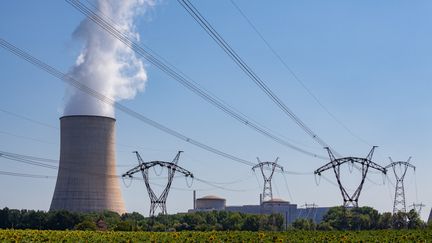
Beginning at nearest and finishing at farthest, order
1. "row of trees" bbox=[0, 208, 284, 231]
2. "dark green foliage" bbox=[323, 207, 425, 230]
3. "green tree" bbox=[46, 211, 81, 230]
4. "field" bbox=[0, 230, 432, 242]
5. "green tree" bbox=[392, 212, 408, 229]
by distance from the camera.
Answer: "field" bbox=[0, 230, 432, 242]
"green tree" bbox=[46, 211, 81, 230]
"row of trees" bbox=[0, 208, 284, 231]
"dark green foliage" bbox=[323, 207, 425, 230]
"green tree" bbox=[392, 212, 408, 229]

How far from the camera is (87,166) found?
218ft

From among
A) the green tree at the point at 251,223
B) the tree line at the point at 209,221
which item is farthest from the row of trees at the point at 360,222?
the green tree at the point at 251,223

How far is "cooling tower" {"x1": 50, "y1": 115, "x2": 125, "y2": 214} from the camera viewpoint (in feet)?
218

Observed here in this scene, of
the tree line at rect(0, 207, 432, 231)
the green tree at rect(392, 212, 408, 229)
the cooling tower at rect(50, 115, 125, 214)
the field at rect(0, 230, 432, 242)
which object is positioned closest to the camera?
the field at rect(0, 230, 432, 242)

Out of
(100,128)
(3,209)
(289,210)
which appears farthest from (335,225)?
(289,210)

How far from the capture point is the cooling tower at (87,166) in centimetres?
6638

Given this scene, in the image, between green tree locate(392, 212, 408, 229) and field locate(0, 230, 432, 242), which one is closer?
field locate(0, 230, 432, 242)

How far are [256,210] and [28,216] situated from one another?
323 ft

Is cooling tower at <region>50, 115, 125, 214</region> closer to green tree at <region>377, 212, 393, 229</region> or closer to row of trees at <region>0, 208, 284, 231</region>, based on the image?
row of trees at <region>0, 208, 284, 231</region>

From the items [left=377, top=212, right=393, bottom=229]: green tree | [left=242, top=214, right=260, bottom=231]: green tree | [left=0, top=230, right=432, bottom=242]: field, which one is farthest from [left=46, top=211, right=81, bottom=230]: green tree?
[left=0, top=230, right=432, bottom=242]: field

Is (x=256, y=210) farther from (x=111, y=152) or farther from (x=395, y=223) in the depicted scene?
(x=111, y=152)

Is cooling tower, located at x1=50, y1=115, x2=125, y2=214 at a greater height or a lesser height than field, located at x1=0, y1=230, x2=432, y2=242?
greater

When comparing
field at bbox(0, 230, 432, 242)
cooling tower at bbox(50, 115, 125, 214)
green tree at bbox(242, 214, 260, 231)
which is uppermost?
cooling tower at bbox(50, 115, 125, 214)

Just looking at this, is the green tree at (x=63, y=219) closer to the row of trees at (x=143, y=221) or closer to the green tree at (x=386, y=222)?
the row of trees at (x=143, y=221)
